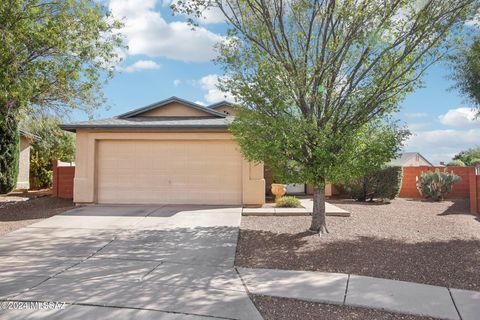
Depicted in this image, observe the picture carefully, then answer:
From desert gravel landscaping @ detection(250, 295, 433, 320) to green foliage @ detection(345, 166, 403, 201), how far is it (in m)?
11.2

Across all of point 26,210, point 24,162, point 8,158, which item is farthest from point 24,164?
point 26,210

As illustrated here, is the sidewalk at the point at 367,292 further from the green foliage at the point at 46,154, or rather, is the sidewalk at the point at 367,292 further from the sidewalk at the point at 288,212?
the green foliage at the point at 46,154

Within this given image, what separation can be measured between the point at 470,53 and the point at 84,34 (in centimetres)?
975

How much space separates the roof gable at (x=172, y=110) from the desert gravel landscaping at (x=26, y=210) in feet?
14.6

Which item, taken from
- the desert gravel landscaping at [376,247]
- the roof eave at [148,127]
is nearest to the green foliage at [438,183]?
the desert gravel landscaping at [376,247]

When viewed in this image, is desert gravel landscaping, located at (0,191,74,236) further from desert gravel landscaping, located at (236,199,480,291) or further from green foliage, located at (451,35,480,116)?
green foliage, located at (451,35,480,116)

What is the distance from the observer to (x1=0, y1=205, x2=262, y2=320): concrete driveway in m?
4.61

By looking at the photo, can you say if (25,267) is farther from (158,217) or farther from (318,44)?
(318,44)

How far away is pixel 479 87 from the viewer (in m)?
9.14

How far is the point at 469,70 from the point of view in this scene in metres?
9.27

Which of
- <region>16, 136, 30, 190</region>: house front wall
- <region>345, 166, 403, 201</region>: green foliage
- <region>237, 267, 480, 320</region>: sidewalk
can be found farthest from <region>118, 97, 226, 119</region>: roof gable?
<region>237, 267, 480, 320</region>: sidewalk

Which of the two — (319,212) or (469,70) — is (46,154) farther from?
(469,70)

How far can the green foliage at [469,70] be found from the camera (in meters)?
8.65

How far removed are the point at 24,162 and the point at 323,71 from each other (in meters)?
18.8
